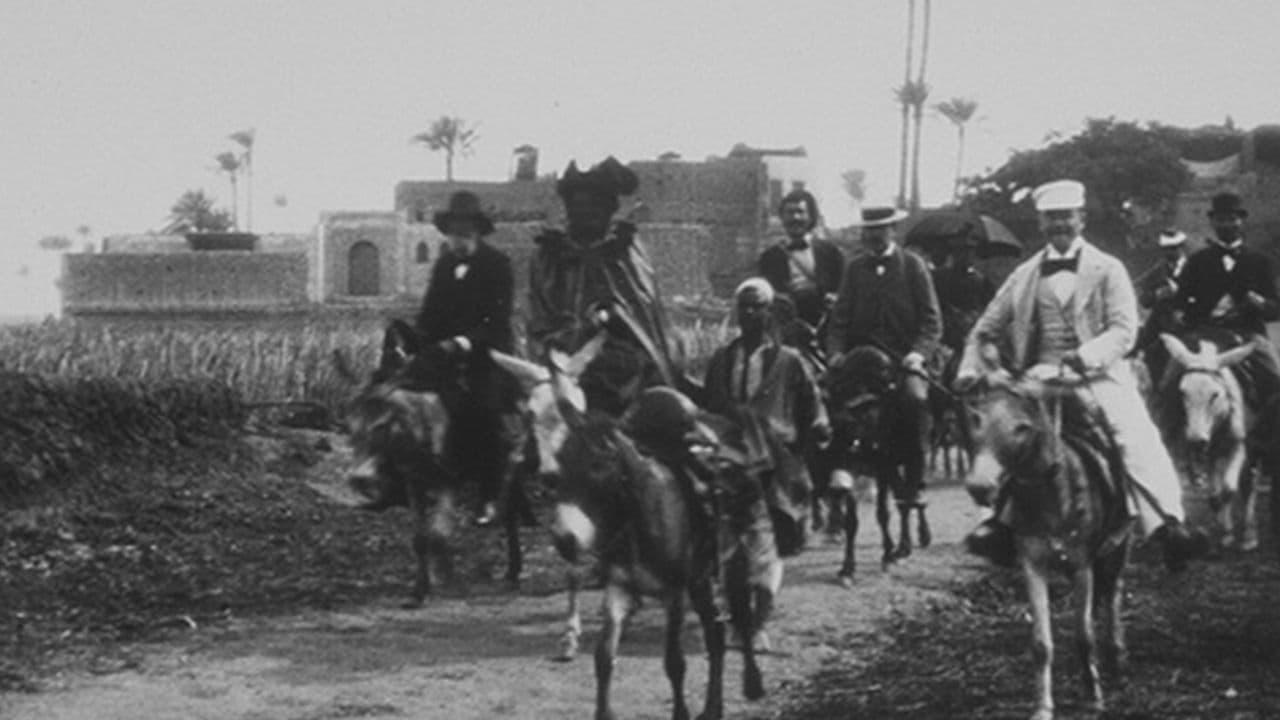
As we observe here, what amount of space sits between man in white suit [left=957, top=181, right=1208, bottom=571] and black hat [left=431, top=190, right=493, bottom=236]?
4443mm

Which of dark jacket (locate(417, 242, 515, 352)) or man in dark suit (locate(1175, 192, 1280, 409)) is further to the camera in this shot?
man in dark suit (locate(1175, 192, 1280, 409))

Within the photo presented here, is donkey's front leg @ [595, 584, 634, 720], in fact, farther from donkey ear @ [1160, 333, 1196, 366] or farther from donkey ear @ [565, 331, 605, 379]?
donkey ear @ [1160, 333, 1196, 366]

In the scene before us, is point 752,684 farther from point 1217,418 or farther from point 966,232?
point 966,232

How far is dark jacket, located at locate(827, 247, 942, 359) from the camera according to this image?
47.1ft

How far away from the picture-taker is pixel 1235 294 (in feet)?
52.9

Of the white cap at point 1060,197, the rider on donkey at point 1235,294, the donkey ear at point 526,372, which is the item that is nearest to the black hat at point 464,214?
the donkey ear at point 526,372

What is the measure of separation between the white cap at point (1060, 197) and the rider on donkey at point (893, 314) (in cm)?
402

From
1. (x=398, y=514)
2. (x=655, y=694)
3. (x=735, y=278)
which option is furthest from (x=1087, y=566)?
(x=735, y=278)

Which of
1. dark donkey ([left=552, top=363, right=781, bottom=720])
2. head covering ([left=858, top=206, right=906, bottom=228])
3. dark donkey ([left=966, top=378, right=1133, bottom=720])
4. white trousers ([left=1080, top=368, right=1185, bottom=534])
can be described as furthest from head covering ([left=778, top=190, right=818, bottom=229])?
dark donkey ([left=552, top=363, right=781, bottom=720])

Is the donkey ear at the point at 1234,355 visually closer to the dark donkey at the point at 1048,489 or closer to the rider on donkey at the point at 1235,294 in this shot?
the rider on donkey at the point at 1235,294

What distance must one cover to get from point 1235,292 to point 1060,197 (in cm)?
659

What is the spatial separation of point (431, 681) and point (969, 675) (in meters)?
2.91

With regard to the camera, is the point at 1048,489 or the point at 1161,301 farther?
the point at 1161,301

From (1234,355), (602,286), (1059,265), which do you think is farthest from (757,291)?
(1234,355)
